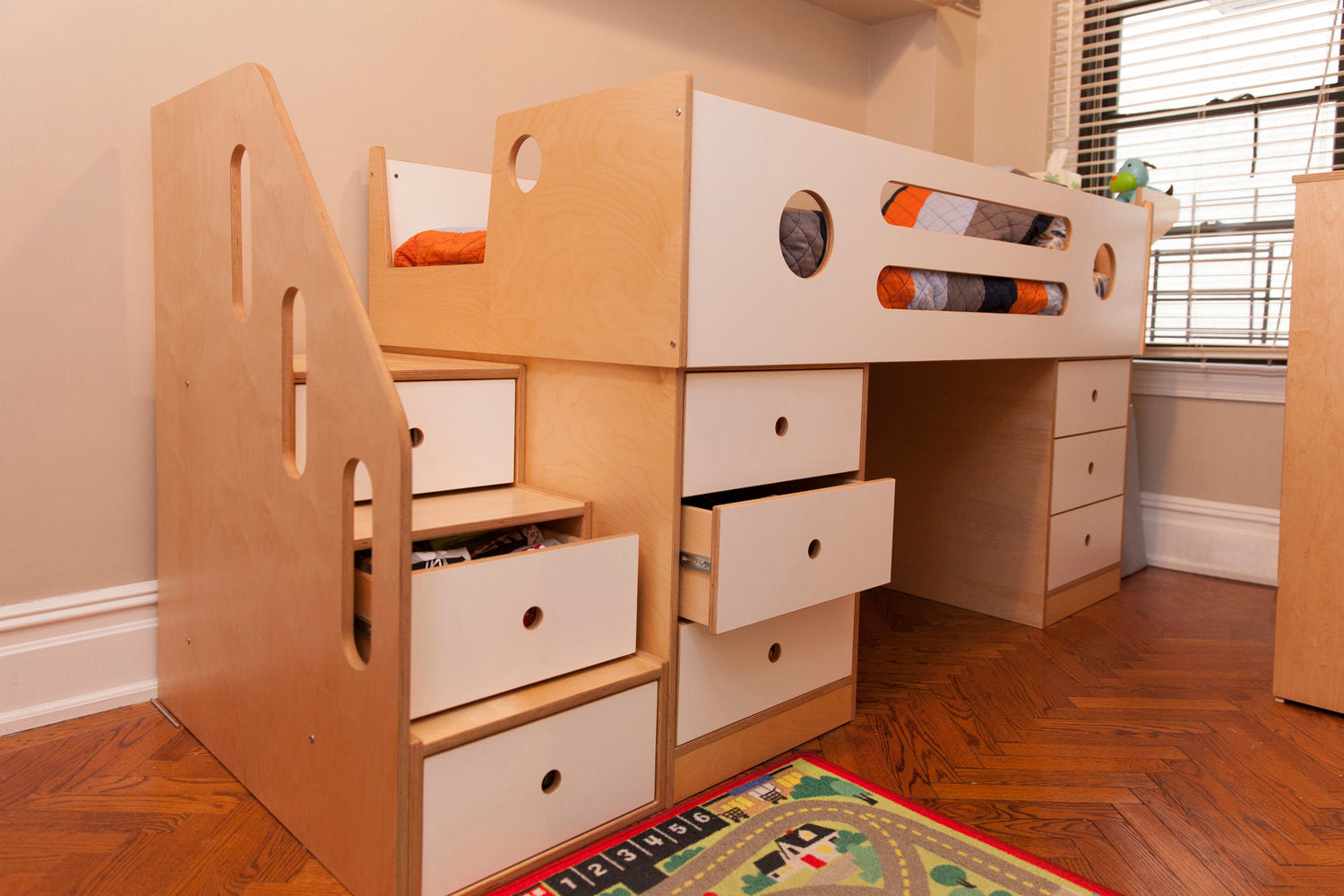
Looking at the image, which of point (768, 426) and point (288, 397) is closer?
point (288, 397)

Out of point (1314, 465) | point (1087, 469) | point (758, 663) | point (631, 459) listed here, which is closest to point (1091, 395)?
point (1087, 469)

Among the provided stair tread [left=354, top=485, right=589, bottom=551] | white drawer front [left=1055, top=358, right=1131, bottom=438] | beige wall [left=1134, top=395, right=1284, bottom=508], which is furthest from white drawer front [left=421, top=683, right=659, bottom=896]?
beige wall [left=1134, top=395, right=1284, bottom=508]

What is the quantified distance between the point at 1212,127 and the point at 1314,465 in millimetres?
1463

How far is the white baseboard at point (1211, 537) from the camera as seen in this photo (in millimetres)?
2605

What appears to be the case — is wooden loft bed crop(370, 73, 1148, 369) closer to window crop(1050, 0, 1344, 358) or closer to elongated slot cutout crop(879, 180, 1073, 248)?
elongated slot cutout crop(879, 180, 1073, 248)

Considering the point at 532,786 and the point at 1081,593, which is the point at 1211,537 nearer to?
the point at 1081,593

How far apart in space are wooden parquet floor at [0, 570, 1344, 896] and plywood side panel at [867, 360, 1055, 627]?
0.68ft

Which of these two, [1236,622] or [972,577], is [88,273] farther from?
[1236,622]

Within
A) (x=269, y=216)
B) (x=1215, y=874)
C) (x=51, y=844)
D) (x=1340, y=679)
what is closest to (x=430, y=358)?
(x=269, y=216)

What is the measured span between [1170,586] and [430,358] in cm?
208

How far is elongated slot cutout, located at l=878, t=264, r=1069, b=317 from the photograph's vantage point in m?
1.60

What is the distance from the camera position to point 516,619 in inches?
45.6

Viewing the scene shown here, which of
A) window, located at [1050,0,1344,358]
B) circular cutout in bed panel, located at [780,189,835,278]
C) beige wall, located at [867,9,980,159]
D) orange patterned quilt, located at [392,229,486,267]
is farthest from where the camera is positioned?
beige wall, located at [867,9,980,159]

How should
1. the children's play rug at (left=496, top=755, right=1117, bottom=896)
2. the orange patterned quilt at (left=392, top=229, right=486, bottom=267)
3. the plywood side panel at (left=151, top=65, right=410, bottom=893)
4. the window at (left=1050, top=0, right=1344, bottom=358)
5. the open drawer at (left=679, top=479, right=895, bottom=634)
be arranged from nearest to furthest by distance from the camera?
the plywood side panel at (left=151, top=65, right=410, bottom=893), the children's play rug at (left=496, top=755, right=1117, bottom=896), the open drawer at (left=679, top=479, right=895, bottom=634), the orange patterned quilt at (left=392, top=229, right=486, bottom=267), the window at (left=1050, top=0, right=1344, bottom=358)
